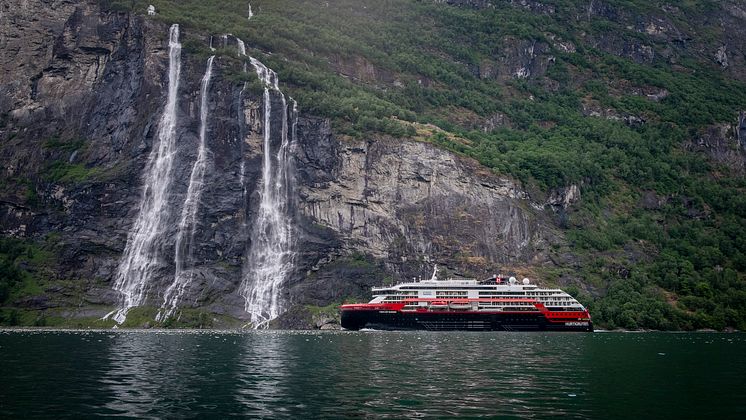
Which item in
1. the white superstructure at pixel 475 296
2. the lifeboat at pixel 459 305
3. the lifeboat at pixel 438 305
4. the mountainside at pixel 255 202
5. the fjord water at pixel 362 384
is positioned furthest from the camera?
the mountainside at pixel 255 202

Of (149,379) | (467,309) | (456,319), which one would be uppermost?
(467,309)

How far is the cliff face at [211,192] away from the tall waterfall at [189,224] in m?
1.23

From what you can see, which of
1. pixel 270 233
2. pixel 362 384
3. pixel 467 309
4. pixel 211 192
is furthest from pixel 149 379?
pixel 211 192

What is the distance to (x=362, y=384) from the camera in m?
37.5

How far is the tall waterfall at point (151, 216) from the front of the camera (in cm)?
12900

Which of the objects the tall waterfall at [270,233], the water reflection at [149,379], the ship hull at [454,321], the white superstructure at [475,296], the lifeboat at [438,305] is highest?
the tall waterfall at [270,233]

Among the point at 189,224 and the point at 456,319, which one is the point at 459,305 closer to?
the point at 456,319

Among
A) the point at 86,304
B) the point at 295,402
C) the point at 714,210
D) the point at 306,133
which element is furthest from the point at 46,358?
the point at 714,210

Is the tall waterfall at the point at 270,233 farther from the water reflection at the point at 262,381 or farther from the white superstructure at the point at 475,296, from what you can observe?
the water reflection at the point at 262,381

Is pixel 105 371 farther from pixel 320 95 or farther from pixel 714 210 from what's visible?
pixel 714 210

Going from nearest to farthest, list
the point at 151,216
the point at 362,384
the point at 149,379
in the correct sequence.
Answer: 1. the point at 362,384
2. the point at 149,379
3. the point at 151,216

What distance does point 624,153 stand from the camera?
632ft

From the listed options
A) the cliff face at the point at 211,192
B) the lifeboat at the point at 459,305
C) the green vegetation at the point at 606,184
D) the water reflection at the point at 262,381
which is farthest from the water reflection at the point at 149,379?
the green vegetation at the point at 606,184

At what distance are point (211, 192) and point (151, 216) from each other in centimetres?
1258
